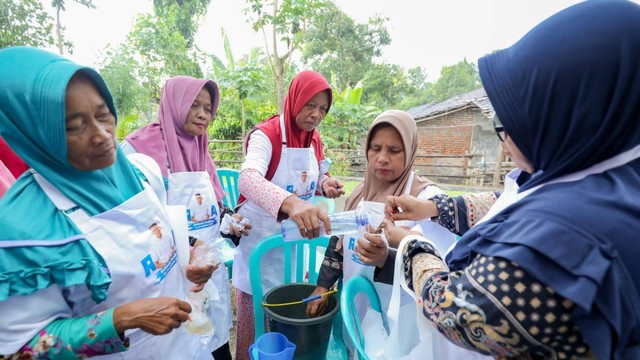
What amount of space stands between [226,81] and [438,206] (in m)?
7.06

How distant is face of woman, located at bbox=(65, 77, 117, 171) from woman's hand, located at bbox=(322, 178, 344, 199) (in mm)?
1620

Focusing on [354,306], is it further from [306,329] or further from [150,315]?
[150,315]

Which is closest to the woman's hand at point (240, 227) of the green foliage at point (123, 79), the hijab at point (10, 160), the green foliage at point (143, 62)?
the hijab at point (10, 160)

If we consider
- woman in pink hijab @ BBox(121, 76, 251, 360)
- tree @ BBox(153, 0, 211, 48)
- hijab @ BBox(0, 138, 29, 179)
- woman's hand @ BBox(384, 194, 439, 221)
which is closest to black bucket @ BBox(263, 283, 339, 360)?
woman's hand @ BBox(384, 194, 439, 221)

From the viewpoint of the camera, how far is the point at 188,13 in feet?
42.6

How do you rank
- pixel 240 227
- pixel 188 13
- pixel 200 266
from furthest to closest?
pixel 188 13 < pixel 240 227 < pixel 200 266

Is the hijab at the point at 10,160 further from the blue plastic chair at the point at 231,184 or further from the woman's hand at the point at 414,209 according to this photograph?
the woman's hand at the point at 414,209

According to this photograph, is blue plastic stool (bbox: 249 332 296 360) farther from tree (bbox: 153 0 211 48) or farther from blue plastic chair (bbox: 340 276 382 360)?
tree (bbox: 153 0 211 48)

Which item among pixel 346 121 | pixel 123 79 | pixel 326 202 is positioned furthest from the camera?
pixel 346 121

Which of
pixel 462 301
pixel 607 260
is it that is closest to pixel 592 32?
pixel 607 260

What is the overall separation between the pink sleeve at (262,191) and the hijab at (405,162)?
543 mm

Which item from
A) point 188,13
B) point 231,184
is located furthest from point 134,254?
point 188,13

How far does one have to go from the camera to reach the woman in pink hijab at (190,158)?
76.9 inches

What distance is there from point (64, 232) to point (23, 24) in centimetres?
957
